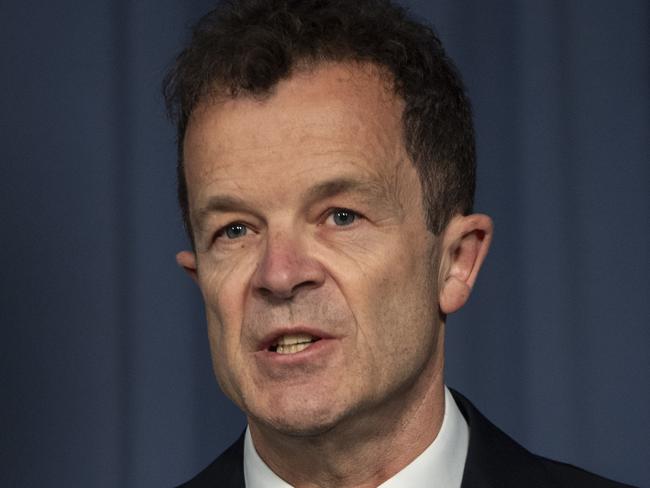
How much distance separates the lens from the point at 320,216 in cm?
185

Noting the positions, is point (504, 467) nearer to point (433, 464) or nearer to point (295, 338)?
point (433, 464)

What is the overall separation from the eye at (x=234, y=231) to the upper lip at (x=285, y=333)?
162 mm

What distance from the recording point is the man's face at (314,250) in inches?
70.9

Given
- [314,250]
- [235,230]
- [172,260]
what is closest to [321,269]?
[314,250]

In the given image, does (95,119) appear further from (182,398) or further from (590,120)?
(590,120)

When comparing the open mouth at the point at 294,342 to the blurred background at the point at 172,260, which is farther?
the blurred background at the point at 172,260

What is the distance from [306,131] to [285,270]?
0.20m

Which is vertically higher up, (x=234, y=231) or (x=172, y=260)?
(x=234, y=231)

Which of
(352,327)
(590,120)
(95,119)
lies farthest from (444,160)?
(95,119)

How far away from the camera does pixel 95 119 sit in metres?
2.61

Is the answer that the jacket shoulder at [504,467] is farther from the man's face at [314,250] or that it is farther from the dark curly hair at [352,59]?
the dark curly hair at [352,59]

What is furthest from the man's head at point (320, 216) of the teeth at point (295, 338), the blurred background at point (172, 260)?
the blurred background at point (172, 260)

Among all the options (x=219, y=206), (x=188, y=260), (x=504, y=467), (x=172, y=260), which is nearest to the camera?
(x=219, y=206)

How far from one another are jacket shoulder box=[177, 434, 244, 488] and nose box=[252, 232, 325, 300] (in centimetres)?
36
